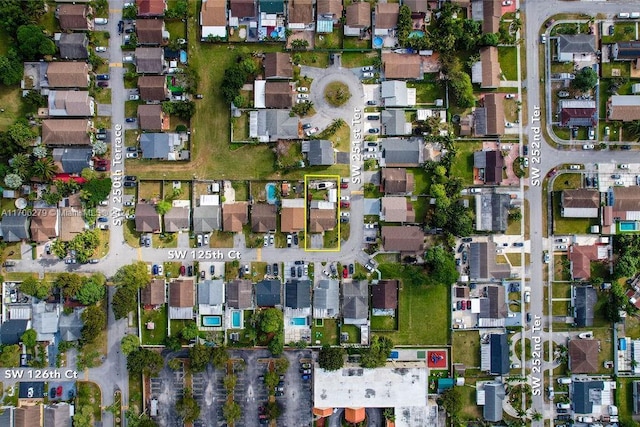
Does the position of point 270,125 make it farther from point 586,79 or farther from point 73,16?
point 586,79

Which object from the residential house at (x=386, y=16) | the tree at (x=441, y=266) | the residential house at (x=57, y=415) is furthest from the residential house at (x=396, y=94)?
the residential house at (x=57, y=415)

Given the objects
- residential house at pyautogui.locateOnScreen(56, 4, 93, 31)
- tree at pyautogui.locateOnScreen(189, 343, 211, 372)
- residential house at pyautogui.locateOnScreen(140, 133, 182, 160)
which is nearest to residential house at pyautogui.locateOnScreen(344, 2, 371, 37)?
residential house at pyautogui.locateOnScreen(140, 133, 182, 160)

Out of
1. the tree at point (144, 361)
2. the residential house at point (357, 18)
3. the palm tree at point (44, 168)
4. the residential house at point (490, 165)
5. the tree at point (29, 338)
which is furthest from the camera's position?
the residential house at point (490, 165)

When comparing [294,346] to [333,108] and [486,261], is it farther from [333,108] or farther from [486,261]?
[333,108]

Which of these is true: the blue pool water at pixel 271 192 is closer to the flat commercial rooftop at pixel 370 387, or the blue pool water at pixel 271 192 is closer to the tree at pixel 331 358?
the tree at pixel 331 358

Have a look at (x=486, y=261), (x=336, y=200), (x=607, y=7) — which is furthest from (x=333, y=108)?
(x=607, y=7)

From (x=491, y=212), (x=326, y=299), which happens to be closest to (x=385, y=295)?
(x=326, y=299)
